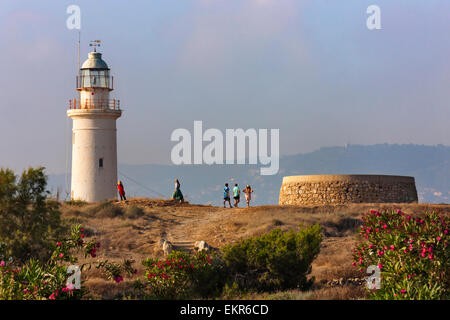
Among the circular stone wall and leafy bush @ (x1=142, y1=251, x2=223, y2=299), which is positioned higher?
the circular stone wall

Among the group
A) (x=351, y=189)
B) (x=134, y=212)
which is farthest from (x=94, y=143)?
(x=351, y=189)

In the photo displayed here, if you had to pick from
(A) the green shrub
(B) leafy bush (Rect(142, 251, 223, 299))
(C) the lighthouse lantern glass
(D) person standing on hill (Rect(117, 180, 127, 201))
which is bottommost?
(B) leafy bush (Rect(142, 251, 223, 299))

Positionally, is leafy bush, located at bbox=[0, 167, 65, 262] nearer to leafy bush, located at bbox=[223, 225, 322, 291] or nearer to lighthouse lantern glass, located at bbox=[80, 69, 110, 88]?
leafy bush, located at bbox=[223, 225, 322, 291]

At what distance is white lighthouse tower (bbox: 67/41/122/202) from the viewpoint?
3738 cm

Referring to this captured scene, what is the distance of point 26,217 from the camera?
Result: 16688 millimetres

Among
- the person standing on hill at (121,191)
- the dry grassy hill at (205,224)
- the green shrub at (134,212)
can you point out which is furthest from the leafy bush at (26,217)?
the person standing on hill at (121,191)

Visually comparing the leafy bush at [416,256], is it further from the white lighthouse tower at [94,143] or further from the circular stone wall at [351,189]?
the white lighthouse tower at [94,143]

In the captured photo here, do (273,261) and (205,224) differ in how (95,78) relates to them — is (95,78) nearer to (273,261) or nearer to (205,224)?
(205,224)

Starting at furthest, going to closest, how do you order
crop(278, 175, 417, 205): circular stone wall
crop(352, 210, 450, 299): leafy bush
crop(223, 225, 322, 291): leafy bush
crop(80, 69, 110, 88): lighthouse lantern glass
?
crop(80, 69, 110, 88): lighthouse lantern glass → crop(278, 175, 417, 205): circular stone wall → crop(223, 225, 322, 291): leafy bush → crop(352, 210, 450, 299): leafy bush

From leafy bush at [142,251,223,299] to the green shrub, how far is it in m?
14.3

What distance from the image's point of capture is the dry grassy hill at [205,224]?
869 inches

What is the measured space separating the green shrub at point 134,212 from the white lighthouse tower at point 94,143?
7.02m

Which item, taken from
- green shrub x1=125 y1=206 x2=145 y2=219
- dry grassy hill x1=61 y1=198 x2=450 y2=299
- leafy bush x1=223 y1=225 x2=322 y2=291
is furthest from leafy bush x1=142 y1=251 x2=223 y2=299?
green shrub x1=125 y1=206 x2=145 y2=219
